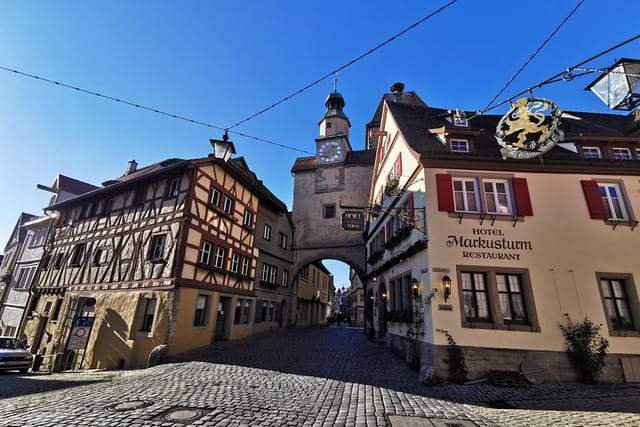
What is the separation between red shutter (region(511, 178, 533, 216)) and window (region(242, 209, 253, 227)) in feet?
44.9

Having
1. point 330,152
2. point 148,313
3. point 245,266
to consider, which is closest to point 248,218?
point 245,266

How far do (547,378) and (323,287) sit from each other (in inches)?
1193

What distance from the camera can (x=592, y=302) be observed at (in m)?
8.24

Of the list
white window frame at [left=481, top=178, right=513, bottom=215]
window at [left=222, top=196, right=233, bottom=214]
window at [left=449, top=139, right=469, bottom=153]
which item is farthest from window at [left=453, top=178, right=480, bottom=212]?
window at [left=222, top=196, right=233, bottom=214]

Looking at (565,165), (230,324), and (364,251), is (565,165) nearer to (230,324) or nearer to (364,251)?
(364,251)

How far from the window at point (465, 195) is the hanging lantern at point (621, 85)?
4542 mm

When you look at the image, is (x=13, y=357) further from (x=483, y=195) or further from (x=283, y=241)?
(x=483, y=195)

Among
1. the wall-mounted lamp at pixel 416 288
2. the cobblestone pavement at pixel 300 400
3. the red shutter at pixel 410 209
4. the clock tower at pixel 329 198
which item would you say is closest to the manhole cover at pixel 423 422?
the cobblestone pavement at pixel 300 400

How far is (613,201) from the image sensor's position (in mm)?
9562

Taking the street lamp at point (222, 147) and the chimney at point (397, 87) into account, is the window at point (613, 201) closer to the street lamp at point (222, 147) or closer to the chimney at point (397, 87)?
the street lamp at point (222, 147)

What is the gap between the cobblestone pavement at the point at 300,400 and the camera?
477cm

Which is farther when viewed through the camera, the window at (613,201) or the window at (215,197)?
the window at (215,197)

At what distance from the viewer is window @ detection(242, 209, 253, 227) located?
17.5 metres

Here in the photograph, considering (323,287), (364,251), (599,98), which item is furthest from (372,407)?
(323,287)
